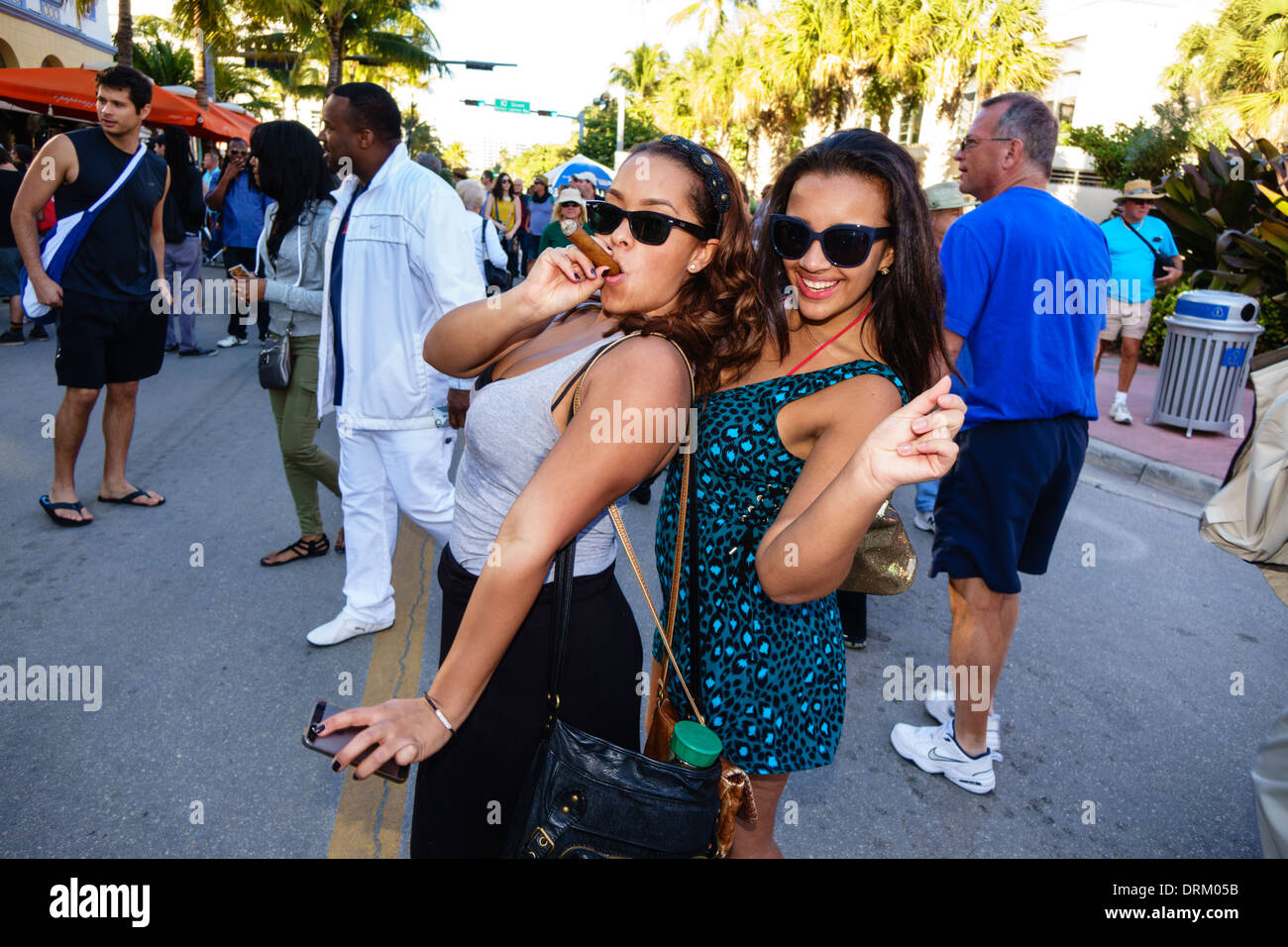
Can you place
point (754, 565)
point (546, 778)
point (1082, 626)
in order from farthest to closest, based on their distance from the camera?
point (1082, 626) → point (754, 565) → point (546, 778)

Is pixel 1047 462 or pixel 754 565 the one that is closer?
pixel 754 565

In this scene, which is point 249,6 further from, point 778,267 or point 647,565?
point 778,267

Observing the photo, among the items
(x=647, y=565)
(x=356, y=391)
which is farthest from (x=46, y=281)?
(x=647, y=565)

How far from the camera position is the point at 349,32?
28250 mm

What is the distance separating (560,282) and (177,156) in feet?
28.6

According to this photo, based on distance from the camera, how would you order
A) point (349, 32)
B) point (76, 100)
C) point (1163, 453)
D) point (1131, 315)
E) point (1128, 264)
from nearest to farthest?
point (1163, 453)
point (1128, 264)
point (1131, 315)
point (76, 100)
point (349, 32)

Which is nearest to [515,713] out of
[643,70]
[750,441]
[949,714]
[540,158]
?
[750,441]

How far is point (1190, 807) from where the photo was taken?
10.6 ft

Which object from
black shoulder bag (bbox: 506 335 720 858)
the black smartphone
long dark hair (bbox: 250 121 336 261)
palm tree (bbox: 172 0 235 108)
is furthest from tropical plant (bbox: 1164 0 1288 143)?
palm tree (bbox: 172 0 235 108)

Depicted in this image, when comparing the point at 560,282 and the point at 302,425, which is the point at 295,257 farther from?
the point at 560,282

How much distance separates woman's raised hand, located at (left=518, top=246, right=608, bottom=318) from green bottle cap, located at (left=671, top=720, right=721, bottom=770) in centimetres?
82

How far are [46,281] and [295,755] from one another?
334 cm

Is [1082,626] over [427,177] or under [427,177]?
under

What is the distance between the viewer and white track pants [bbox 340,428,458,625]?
3637mm
